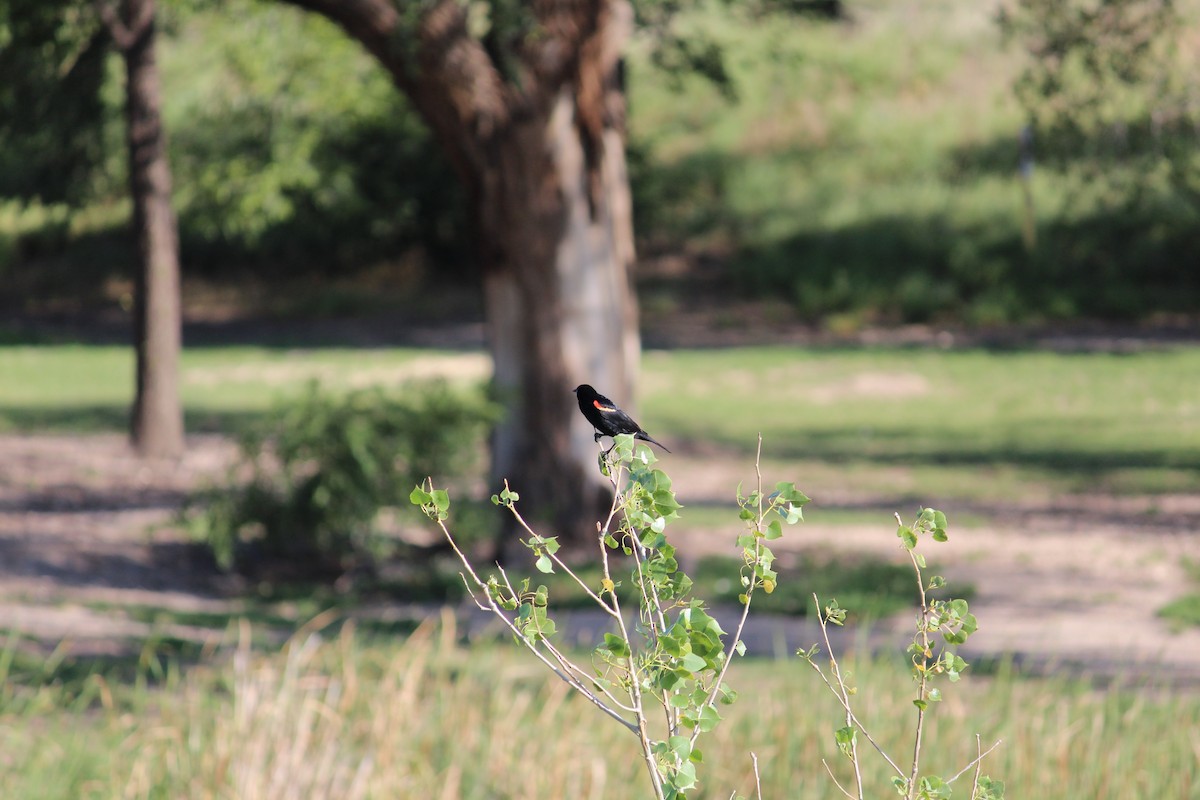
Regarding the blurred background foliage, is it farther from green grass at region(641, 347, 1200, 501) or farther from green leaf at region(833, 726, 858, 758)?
green leaf at region(833, 726, 858, 758)

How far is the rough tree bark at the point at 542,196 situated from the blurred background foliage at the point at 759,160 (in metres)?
2.78

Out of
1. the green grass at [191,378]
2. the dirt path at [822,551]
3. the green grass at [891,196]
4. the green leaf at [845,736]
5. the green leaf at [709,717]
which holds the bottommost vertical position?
the dirt path at [822,551]

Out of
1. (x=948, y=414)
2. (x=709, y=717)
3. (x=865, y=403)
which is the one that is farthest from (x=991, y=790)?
(x=865, y=403)

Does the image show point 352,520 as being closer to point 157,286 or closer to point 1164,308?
point 157,286

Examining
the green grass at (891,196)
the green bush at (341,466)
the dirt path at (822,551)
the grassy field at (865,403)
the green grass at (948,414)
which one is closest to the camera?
the dirt path at (822,551)

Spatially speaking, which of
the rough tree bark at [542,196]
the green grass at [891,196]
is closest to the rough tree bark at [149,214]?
the rough tree bark at [542,196]

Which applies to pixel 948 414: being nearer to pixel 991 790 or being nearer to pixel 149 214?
pixel 149 214

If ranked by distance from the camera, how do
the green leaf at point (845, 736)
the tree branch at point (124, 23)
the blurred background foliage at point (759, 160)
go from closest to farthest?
the green leaf at point (845, 736), the blurred background foliage at point (759, 160), the tree branch at point (124, 23)

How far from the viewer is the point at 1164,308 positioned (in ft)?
86.1

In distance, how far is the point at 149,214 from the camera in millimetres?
13664

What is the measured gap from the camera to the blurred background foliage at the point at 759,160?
11.4m

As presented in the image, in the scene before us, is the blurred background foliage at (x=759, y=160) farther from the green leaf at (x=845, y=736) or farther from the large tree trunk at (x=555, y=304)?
the green leaf at (x=845, y=736)

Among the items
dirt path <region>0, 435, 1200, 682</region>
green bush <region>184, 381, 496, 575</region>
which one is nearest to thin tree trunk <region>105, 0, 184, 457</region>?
dirt path <region>0, 435, 1200, 682</region>

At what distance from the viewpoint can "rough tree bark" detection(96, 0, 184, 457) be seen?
13500 millimetres
